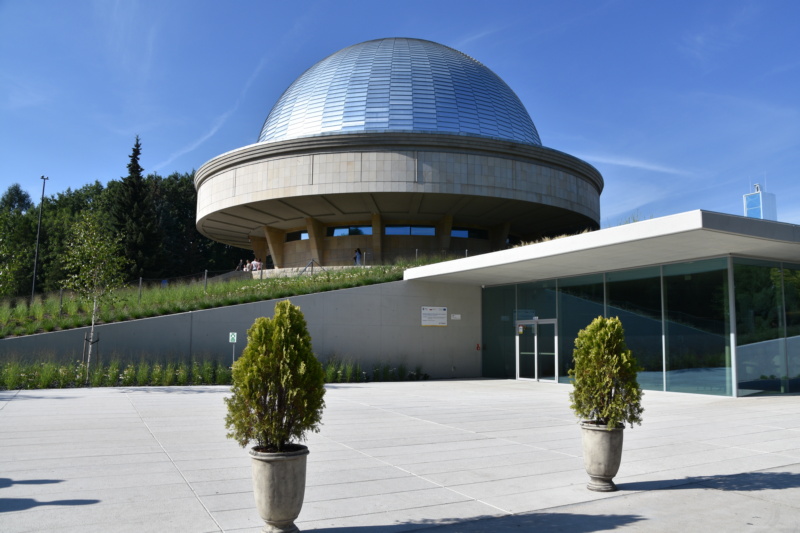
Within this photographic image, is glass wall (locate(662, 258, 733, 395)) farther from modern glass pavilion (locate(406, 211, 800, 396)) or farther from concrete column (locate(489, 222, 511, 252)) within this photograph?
concrete column (locate(489, 222, 511, 252))

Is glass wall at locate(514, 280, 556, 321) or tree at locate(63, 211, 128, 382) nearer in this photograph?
tree at locate(63, 211, 128, 382)

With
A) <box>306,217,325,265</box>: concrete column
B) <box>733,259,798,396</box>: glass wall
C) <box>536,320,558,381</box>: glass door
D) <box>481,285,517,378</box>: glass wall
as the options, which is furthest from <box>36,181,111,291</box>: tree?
<box>733,259,798,396</box>: glass wall

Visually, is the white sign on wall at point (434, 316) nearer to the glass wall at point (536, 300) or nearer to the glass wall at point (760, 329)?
the glass wall at point (536, 300)

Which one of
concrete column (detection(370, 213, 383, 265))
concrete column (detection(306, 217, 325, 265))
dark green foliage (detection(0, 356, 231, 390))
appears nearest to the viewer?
dark green foliage (detection(0, 356, 231, 390))

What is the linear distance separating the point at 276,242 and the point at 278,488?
36.2 m

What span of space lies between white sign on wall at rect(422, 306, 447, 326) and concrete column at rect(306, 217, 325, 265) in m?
12.8

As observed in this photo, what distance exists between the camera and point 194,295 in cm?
2500

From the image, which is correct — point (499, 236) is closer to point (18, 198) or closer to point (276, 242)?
point (276, 242)

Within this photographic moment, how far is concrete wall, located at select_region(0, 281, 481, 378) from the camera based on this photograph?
68.0ft

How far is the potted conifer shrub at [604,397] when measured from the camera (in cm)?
664

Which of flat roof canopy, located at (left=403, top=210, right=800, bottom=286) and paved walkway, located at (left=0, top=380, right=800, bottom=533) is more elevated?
flat roof canopy, located at (left=403, top=210, right=800, bottom=286)

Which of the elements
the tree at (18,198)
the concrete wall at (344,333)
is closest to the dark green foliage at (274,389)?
the concrete wall at (344,333)

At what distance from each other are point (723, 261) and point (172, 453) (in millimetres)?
15144

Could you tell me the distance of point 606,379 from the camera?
22.1 ft
